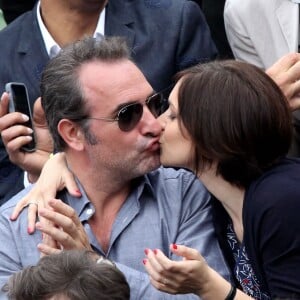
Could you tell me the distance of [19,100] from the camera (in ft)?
11.9

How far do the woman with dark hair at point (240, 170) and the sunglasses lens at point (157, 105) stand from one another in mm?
126

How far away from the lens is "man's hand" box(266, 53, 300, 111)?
333 cm

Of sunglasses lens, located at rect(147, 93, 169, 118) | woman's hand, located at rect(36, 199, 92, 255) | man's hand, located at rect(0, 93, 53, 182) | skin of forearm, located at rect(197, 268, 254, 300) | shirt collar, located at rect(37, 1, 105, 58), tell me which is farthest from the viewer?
shirt collar, located at rect(37, 1, 105, 58)

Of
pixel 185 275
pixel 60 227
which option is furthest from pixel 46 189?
pixel 185 275

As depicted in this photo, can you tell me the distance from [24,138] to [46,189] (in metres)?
0.39

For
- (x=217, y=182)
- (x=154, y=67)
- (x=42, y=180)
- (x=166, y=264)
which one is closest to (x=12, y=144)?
(x=42, y=180)

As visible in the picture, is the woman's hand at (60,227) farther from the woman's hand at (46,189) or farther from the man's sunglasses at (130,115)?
the man's sunglasses at (130,115)

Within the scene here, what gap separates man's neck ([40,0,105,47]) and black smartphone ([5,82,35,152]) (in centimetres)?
54

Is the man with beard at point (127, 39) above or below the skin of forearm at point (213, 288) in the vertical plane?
above

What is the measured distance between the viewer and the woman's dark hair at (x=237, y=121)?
2.93 meters

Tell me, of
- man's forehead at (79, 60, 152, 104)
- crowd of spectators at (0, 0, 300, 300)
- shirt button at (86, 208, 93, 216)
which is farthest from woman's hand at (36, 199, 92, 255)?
man's forehead at (79, 60, 152, 104)

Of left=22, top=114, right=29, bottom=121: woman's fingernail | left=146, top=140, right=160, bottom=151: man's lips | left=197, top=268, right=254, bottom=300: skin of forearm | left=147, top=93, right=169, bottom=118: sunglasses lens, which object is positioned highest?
left=147, top=93, right=169, bottom=118: sunglasses lens

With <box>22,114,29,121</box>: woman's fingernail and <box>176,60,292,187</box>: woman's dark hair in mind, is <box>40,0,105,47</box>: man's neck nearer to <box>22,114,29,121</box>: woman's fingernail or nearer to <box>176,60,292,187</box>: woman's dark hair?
<box>22,114,29,121</box>: woman's fingernail

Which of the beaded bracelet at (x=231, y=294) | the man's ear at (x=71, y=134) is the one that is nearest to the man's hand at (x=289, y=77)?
the man's ear at (x=71, y=134)
